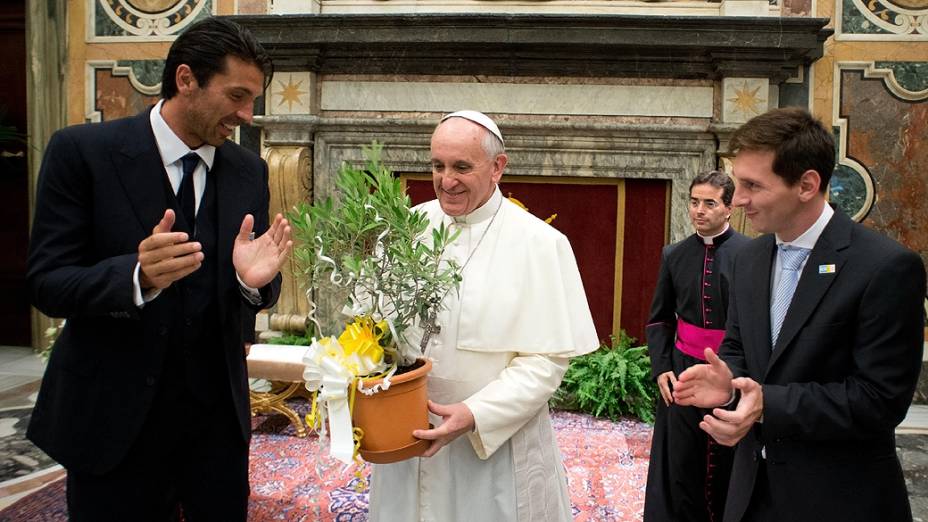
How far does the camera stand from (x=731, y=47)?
525cm

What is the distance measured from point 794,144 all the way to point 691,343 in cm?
170

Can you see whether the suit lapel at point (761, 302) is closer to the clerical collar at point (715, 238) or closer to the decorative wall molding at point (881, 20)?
the clerical collar at point (715, 238)

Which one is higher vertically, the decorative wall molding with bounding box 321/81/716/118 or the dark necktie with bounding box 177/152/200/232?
the decorative wall molding with bounding box 321/81/716/118

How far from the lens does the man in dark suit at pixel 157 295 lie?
5.63 feet

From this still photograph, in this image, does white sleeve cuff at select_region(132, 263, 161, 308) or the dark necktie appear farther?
the dark necktie

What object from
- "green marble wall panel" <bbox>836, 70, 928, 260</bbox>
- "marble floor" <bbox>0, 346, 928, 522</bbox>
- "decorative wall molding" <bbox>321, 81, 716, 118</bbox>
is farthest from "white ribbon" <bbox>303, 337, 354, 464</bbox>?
"green marble wall panel" <bbox>836, 70, 928, 260</bbox>

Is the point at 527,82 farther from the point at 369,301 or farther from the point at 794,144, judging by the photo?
the point at 369,301

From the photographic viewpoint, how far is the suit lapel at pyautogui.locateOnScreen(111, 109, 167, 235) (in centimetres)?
178

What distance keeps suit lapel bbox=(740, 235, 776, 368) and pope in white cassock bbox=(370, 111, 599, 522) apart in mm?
484

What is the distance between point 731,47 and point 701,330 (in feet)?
9.65

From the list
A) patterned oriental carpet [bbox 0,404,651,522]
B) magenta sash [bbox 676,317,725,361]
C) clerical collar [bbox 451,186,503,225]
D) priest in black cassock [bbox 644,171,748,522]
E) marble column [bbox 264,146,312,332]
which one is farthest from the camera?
marble column [bbox 264,146,312,332]

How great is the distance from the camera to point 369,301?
1736mm

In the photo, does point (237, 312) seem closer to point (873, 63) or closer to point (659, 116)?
point (659, 116)

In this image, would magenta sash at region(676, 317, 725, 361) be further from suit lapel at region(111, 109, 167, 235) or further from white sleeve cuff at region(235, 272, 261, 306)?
suit lapel at region(111, 109, 167, 235)
